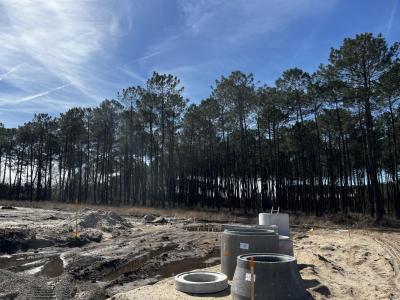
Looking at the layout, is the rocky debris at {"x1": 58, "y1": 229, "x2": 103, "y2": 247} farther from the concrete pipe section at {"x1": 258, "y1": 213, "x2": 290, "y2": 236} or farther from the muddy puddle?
the concrete pipe section at {"x1": 258, "y1": 213, "x2": 290, "y2": 236}

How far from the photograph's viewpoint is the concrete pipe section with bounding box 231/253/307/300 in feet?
23.1

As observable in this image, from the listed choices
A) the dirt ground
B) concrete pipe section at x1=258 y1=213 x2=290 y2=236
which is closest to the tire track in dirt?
the dirt ground

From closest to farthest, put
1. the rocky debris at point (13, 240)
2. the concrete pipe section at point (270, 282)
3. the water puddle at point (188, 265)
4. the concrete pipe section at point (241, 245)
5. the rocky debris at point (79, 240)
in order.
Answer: the concrete pipe section at point (270, 282) < the concrete pipe section at point (241, 245) < the water puddle at point (188, 265) < the rocky debris at point (13, 240) < the rocky debris at point (79, 240)

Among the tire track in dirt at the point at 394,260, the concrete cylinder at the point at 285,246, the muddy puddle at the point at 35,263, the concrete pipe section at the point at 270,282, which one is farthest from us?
the muddy puddle at the point at 35,263

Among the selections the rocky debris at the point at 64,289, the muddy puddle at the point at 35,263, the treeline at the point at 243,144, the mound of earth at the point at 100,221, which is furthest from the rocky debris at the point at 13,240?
the treeline at the point at 243,144

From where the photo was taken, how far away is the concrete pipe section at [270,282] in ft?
23.1

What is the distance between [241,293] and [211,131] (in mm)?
46311

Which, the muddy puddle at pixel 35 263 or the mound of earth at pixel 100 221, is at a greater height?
the mound of earth at pixel 100 221

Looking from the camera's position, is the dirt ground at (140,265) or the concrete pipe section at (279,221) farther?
the concrete pipe section at (279,221)

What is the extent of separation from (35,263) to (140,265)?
12.1ft

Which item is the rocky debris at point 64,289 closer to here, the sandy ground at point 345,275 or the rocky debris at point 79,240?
the sandy ground at point 345,275

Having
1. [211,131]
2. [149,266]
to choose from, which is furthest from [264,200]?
[149,266]

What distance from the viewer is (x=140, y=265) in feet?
44.5

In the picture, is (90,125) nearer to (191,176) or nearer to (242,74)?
(191,176)
